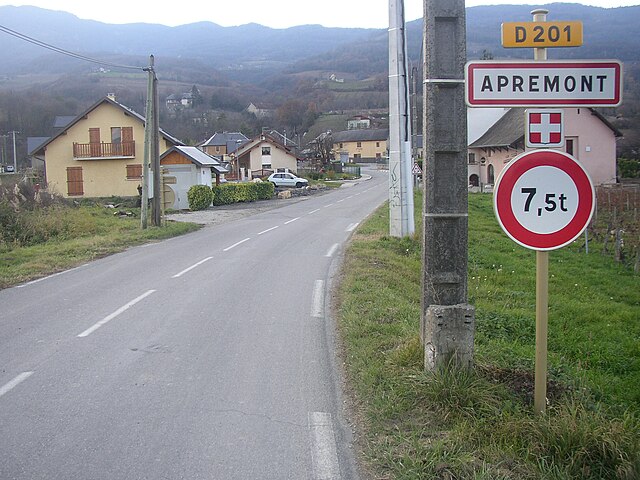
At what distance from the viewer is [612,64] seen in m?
4.98

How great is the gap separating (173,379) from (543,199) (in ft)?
12.9

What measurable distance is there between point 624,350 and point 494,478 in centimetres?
624

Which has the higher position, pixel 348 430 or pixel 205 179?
pixel 205 179

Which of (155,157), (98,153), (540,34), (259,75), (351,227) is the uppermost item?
(259,75)

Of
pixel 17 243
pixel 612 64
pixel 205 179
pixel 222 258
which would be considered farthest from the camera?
pixel 205 179

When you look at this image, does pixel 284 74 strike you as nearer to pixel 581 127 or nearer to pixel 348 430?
pixel 581 127

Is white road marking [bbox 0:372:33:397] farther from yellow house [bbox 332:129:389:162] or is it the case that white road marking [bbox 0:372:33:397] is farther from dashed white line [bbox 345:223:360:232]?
yellow house [bbox 332:129:389:162]

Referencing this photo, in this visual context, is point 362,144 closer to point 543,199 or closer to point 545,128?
point 545,128

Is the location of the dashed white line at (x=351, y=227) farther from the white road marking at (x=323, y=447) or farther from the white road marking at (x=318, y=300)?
the white road marking at (x=323, y=447)

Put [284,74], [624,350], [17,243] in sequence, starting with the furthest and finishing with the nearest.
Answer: [284,74], [17,243], [624,350]

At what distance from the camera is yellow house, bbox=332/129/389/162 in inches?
4877

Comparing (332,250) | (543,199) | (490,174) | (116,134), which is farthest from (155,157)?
(490,174)

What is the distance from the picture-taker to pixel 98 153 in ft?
161

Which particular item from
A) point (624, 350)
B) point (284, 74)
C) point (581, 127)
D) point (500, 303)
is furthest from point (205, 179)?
point (284, 74)
